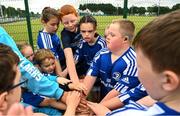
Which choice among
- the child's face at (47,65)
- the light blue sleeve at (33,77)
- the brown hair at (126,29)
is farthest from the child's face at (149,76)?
the child's face at (47,65)

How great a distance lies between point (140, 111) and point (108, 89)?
1.87 meters

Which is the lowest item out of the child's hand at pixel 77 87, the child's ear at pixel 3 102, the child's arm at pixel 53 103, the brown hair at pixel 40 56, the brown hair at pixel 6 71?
the child's arm at pixel 53 103

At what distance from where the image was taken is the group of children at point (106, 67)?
1033mm

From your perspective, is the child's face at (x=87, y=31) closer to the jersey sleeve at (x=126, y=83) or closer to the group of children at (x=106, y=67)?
the group of children at (x=106, y=67)

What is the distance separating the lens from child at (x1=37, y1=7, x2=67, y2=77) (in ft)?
13.3

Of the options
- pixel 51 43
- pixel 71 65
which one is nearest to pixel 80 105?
pixel 71 65

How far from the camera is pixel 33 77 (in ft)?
7.21

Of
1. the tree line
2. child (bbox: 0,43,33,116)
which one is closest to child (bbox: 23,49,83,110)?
child (bbox: 0,43,33,116)

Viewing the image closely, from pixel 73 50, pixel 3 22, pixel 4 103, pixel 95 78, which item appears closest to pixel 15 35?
pixel 3 22

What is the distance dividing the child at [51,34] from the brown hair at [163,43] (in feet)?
10.0

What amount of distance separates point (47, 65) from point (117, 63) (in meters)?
0.80

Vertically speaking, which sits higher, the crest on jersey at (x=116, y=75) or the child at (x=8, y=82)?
the child at (x=8, y=82)

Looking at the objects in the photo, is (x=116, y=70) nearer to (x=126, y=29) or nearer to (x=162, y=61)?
(x=126, y=29)

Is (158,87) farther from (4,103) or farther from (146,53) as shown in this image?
(4,103)
